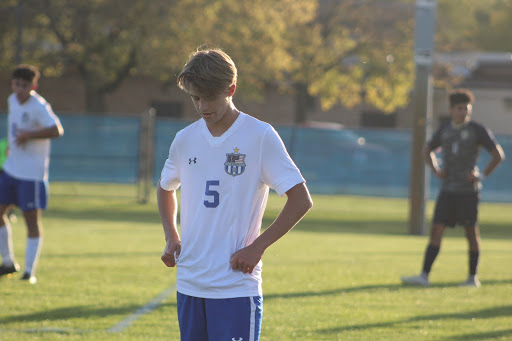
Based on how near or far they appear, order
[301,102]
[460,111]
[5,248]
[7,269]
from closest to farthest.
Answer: [7,269], [5,248], [460,111], [301,102]

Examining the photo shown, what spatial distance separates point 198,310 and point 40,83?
3872 centimetres

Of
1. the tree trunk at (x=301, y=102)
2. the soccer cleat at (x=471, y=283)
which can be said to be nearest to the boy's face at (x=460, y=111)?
the soccer cleat at (x=471, y=283)

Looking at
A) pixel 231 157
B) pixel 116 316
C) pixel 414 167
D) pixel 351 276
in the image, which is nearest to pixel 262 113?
pixel 414 167

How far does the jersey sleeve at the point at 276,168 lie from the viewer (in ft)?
11.8

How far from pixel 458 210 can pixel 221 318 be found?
247 inches

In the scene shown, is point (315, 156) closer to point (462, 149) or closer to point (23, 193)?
point (462, 149)

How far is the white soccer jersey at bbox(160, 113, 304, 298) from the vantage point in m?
3.62

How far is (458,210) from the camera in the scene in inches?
368

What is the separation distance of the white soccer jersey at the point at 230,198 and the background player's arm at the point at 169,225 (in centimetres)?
11

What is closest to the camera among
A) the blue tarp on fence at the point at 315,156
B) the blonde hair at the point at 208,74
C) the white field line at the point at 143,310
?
the blonde hair at the point at 208,74

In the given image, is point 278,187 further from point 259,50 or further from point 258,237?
point 259,50

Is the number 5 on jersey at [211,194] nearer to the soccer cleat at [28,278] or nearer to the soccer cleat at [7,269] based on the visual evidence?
the soccer cleat at [28,278]

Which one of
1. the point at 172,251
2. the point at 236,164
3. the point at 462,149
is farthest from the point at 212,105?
the point at 462,149

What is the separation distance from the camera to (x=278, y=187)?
11.8ft
